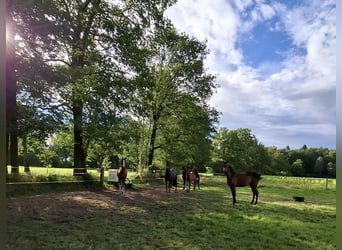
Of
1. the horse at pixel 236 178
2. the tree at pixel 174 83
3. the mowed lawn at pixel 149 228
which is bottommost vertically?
the mowed lawn at pixel 149 228

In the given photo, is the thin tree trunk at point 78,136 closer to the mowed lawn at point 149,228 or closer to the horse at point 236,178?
the mowed lawn at point 149,228

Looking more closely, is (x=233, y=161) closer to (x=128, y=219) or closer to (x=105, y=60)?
(x=105, y=60)

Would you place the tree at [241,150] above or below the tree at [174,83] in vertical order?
below

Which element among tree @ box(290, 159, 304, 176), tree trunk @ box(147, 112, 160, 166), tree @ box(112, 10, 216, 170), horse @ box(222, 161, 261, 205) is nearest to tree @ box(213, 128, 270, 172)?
tree @ box(112, 10, 216, 170)

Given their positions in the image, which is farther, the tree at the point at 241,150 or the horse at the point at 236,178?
the tree at the point at 241,150

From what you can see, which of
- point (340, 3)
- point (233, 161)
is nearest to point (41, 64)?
point (340, 3)

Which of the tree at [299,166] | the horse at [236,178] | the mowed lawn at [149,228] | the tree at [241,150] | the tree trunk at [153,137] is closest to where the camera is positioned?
the mowed lawn at [149,228]

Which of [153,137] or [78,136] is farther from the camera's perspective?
[153,137]

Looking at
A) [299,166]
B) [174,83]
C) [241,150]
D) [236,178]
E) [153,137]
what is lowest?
[236,178]

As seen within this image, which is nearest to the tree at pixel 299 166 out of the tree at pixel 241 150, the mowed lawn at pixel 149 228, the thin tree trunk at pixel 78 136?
the mowed lawn at pixel 149 228

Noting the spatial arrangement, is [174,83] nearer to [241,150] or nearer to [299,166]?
[299,166]

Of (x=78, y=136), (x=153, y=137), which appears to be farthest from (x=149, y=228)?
(x=153, y=137)

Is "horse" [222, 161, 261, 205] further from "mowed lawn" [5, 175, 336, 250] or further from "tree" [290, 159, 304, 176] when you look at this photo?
"tree" [290, 159, 304, 176]

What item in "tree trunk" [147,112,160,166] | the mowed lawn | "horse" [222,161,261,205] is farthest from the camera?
"tree trunk" [147,112,160,166]
